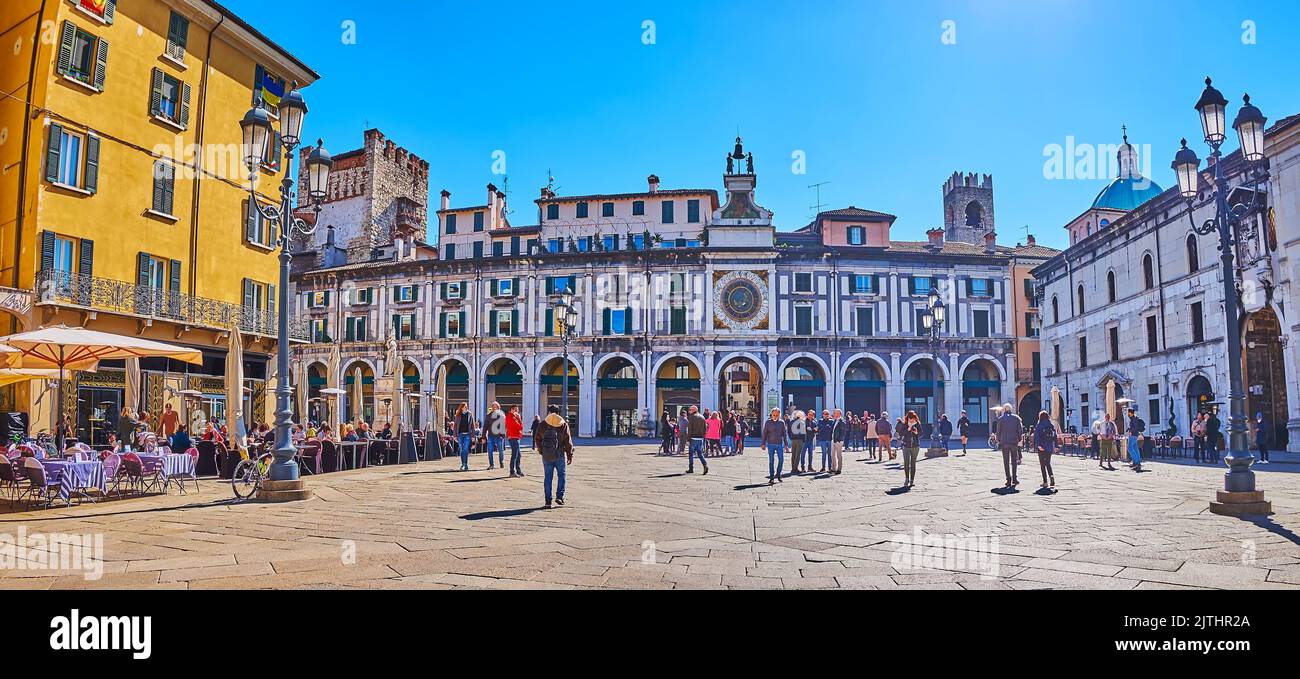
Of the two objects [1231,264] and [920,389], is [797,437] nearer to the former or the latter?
[1231,264]

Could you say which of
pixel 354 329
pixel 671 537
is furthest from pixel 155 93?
pixel 354 329

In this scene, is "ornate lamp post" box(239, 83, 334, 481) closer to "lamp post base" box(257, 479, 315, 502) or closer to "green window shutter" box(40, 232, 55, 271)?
"lamp post base" box(257, 479, 315, 502)

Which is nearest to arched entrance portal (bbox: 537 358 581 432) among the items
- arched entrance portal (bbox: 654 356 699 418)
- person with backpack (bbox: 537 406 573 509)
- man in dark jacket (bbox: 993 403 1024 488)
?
arched entrance portal (bbox: 654 356 699 418)

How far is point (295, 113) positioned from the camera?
11.9 m

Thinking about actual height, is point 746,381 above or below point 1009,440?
above

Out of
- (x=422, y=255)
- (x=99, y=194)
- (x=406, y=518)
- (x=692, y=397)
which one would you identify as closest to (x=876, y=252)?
(x=692, y=397)

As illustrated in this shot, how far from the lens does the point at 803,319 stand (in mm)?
42469

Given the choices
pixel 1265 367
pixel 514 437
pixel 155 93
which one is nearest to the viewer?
pixel 514 437

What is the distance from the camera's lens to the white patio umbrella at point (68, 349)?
38.2 ft

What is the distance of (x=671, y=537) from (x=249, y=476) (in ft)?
24.5

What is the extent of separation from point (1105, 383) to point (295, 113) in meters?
→ 34.9

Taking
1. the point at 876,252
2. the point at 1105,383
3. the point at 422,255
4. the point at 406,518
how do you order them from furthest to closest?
1. the point at 422,255
2. the point at 876,252
3. the point at 1105,383
4. the point at 406,518
